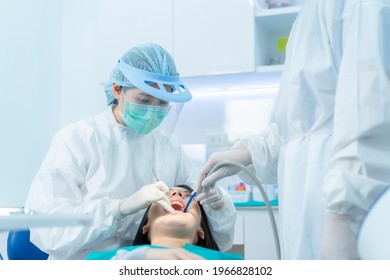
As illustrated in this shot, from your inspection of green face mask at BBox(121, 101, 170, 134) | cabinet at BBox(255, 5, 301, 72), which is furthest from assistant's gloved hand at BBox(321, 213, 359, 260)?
cabinet at BBox(255, 5, 301, 72)

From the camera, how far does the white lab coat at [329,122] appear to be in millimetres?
935

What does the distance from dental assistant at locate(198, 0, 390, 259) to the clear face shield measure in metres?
0.32

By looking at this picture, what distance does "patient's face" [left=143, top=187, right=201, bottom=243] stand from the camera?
1.66 meters

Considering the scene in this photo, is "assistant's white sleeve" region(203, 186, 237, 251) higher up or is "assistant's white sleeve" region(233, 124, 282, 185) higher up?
"assistant's white sleeve" region(233, 124, 282, 185)

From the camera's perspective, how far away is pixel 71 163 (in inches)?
64.7

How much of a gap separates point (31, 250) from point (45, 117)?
5.30 feet

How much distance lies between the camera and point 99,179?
1676 mm

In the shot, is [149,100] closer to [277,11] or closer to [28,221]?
[28,221]

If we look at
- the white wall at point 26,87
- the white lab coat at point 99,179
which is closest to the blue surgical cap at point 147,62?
the white lab coat at point 99,179

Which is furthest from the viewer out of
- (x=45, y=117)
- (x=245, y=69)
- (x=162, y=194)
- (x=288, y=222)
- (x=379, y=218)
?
(x=45, y=117)

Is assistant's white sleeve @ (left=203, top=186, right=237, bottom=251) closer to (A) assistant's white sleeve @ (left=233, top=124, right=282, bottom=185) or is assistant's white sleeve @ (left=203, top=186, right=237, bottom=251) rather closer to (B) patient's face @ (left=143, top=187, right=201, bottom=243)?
(B) patient's face @ (left=143, top=187, right=201, bottom=243)

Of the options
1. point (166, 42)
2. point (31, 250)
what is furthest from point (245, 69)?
point (31, 250)

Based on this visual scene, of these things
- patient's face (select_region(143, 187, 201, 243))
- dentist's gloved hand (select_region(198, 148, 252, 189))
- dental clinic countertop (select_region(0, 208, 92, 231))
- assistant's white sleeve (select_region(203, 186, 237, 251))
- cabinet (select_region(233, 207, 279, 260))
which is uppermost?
dental clinic countertop (select_region(0, 208, 92, 231))

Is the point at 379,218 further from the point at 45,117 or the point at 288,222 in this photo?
the point at 45,117
